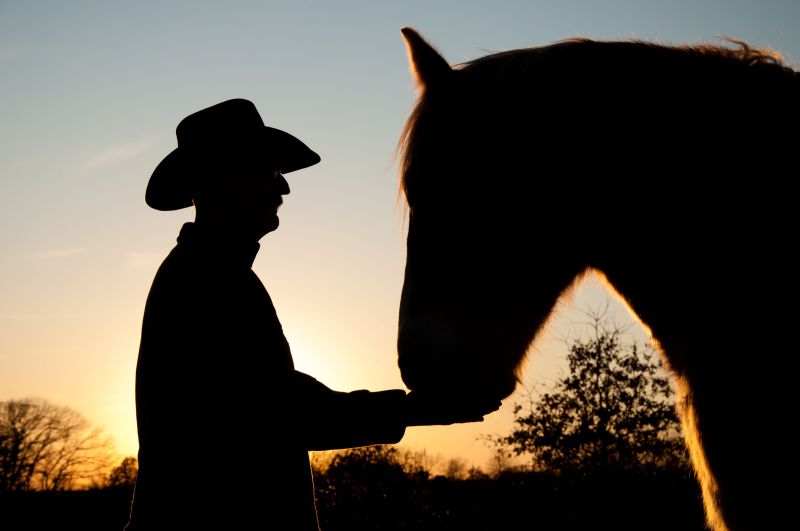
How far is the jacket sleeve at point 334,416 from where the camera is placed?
8.51ft

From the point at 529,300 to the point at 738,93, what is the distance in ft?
2.99

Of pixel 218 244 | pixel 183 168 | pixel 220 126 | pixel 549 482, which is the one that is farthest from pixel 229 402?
pixel 549 482

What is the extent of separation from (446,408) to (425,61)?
1219mm

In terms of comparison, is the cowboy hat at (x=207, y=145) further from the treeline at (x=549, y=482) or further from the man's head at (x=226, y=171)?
the treeline at (x=549, y=482)

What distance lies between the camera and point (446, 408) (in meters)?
2.06

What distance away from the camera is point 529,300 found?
79.8 inches

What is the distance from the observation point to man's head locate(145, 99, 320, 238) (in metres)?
2.91

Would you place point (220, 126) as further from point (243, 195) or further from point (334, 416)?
point (334, 416)

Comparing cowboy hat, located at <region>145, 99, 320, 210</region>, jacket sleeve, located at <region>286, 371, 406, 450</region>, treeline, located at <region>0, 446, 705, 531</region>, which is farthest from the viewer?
treeline, located at <region>0, 446, 705, 531</region>

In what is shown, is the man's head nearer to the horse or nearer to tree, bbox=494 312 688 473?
the horse

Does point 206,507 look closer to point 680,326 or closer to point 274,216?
point 274,216

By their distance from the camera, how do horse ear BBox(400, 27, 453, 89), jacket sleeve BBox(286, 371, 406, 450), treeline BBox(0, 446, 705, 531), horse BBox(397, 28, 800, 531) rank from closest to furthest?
horse BBox(397, 28, 800, 531), horse ear BBox(400, 27, 453, 89), jacket sleeve BBox(286, 371, 406, 450), treeline BBox(0, 446, 705, 531)

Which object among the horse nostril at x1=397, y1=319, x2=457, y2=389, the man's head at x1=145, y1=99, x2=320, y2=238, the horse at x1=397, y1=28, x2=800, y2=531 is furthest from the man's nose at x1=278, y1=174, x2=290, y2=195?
the horse nostril at x1=397, y1=319, x2=457, y2=389

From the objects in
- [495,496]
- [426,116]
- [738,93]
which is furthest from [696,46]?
[495,496]
